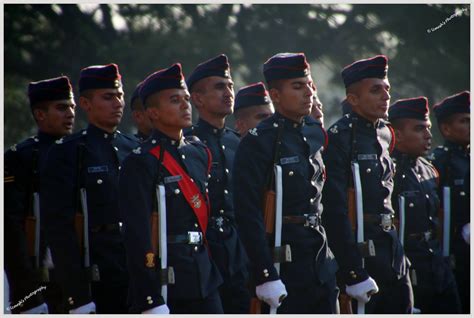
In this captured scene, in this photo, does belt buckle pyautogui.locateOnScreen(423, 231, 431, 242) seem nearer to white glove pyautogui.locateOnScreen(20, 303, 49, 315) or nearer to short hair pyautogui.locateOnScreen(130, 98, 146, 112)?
short hair pyautogui.locateOnScreen(130, 98, 146, 112)

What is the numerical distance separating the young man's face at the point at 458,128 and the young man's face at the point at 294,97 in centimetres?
293

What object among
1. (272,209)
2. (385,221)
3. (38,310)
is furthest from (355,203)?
(38,310)

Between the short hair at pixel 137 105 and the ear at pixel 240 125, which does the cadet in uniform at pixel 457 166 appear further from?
the short hair at pixel 137 105

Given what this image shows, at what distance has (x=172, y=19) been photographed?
827 inches

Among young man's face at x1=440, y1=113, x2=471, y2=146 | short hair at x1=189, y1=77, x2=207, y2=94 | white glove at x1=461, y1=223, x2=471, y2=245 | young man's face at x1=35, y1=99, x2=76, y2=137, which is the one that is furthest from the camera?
young man's face at x1=440, y1=113, x2=471, y2=146

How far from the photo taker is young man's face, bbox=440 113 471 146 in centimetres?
1087

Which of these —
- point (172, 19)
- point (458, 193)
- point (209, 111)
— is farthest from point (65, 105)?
point (172, 19)

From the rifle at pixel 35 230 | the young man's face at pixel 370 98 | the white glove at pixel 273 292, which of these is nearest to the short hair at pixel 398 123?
the young man's face at pixel 370 98

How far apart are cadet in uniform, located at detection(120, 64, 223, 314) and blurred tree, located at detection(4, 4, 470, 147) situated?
37.1 feet

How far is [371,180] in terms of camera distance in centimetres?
861

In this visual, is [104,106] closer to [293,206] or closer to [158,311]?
[293,206]

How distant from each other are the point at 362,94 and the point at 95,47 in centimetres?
1147

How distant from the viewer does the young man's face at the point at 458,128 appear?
10.9 m

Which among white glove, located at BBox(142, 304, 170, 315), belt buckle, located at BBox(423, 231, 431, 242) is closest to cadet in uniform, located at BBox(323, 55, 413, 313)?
belt buckle, located at BBox(423, 231, 431, 242)
